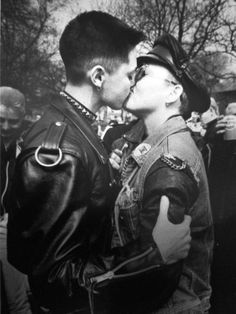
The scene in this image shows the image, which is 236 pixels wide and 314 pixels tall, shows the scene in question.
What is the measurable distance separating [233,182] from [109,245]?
19.0 inches

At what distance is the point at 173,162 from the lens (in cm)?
67

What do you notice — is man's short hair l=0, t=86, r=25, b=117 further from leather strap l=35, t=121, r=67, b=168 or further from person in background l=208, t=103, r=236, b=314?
person in background l=208, t=103, r=236, b=314

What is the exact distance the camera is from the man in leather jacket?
574mm

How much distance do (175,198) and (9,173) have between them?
0.54 meters

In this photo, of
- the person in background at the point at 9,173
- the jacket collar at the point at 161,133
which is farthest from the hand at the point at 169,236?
the person in background at the point at 9,173

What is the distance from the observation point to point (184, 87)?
0.78 m

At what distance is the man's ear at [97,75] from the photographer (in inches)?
28.9

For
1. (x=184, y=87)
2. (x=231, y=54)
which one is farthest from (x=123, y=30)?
(x=231, y=54)

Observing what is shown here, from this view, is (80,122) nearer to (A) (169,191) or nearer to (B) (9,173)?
(A) (169,191)

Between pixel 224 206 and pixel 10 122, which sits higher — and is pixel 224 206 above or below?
below

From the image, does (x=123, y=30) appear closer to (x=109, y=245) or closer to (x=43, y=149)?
(x=43, y=149)

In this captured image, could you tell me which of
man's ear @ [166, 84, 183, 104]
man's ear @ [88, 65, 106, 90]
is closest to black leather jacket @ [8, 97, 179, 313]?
man's ear @ [88, 65, 106, 90]

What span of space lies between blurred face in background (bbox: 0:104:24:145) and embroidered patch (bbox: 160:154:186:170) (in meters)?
0.48

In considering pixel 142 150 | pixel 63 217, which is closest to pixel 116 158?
pixel 142 150
